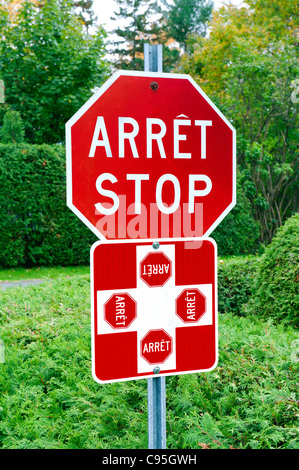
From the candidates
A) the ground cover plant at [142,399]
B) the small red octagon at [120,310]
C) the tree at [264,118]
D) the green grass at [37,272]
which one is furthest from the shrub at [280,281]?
the tree at [264,118]

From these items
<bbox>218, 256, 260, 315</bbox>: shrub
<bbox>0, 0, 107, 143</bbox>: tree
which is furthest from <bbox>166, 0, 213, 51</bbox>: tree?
<bbox>218, 256, 260, 315</bbox>: shrub

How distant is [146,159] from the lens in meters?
1.92

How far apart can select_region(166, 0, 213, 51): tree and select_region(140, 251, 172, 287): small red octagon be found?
38244mm

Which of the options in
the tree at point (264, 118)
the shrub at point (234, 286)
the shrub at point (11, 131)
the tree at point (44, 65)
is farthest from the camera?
the tree at point (44, 65)

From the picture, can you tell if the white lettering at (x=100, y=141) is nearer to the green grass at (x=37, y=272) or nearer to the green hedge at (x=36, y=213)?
the green grass at (x=37, y=272)

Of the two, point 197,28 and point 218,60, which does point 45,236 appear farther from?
point 197,28

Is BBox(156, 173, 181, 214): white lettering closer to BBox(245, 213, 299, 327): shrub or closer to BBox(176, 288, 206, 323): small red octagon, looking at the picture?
BBox(176, 288, 206, 323): small red octagon

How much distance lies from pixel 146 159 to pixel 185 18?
128ft

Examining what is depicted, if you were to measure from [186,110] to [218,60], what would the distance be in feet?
63.9

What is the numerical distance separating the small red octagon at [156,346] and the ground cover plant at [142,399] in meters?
0.83

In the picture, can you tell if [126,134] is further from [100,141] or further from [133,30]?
[133,30]

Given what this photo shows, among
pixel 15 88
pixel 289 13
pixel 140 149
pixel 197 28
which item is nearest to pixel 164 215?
pixel 140 149

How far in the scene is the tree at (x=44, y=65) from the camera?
53.1 ft

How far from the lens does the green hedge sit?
13.2 m
